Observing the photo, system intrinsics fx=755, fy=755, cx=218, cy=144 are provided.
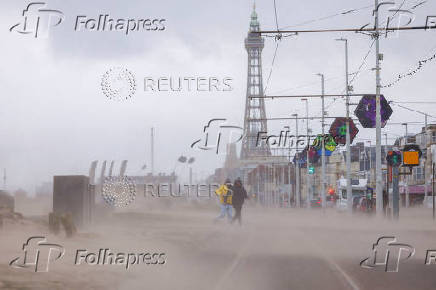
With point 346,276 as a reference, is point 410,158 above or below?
above

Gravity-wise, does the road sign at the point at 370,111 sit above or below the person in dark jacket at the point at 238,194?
above

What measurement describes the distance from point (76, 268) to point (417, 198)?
97748 mm

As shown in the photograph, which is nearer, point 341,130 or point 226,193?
point 226,193

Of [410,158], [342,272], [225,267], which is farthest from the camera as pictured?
[410,158]

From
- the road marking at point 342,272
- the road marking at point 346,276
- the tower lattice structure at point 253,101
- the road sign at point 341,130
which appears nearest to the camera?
the road marking at point 346,276

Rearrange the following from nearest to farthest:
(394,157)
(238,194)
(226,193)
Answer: (238,194), (226,193), (394,157)

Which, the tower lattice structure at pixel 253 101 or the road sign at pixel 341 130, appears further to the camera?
the tower lattice structure at pixel 253 101

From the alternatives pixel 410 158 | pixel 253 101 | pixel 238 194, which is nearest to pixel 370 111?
pixel 410 158

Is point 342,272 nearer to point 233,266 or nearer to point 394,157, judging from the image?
point 233,266

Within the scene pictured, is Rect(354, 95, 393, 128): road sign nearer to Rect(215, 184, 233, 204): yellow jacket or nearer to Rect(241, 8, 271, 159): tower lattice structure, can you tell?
Rect(215, 184, 233, 204): yellow jacket

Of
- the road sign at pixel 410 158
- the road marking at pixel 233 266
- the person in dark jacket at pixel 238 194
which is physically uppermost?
the road sign at pixel 410 158

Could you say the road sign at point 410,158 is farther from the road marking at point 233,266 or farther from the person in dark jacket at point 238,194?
the road marking at point 233,266

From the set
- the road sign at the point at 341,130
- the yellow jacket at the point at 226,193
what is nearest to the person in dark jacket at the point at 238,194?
the yellow jacket at the point at 226,193

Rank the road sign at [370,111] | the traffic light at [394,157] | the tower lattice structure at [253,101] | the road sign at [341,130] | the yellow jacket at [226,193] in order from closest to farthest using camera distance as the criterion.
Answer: the yellow jacket at [226,193] < the traffic light at [394,157] < the road sign at [370,111] < the road sign at [341,130] < the tower lattice structure at [253,101]
